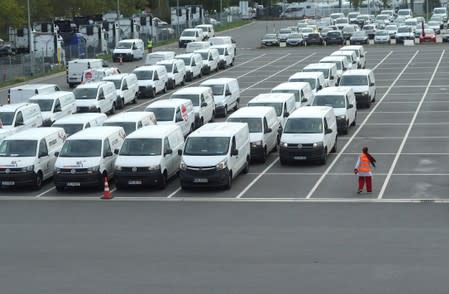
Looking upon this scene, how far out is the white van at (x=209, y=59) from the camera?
6166 centimetres

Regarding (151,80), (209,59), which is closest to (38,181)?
(151,80)

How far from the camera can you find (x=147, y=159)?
97.0 ft

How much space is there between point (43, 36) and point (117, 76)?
2597 cm

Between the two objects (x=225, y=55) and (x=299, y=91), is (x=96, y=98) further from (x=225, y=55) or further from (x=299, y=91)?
(x=225, y=55)

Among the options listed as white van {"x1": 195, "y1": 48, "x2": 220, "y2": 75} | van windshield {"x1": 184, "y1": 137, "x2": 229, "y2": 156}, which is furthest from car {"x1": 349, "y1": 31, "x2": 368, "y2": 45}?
van windshield {"x1": 184, "y1": 137, "x2": 229, "y2": 156}

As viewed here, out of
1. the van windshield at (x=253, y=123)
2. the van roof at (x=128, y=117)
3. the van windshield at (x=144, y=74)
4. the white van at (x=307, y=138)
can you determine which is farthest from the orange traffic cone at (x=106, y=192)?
the van windshield at (x=144, y=74)

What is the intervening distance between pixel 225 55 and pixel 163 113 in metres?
30.0

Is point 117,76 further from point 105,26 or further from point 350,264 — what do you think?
point 105,26

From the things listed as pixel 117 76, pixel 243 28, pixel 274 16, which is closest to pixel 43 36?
pixel 117 76

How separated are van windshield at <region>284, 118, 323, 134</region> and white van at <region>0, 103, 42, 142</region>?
386 inches

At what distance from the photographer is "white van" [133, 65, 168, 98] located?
51.5 meters

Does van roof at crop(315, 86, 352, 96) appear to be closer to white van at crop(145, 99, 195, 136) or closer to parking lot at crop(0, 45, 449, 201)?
parking lot at crop(0, 45, 449, 201)

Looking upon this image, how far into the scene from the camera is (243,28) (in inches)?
4503

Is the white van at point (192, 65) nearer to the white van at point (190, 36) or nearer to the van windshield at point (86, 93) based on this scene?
the van windshield at point (86, 93)
